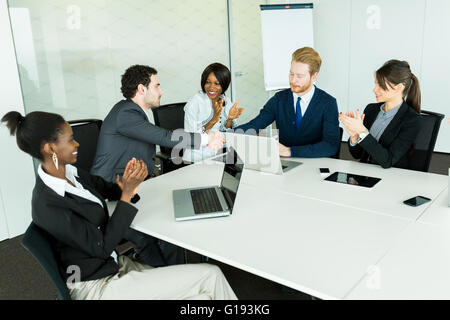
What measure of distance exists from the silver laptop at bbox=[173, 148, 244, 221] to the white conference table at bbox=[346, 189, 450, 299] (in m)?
0.72

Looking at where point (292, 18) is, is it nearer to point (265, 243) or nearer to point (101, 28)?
point (101, 28)

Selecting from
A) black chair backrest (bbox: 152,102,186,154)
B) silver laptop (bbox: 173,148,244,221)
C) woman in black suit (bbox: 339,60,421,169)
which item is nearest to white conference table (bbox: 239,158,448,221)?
woman in black suit (bbox: 339,60,421,169)

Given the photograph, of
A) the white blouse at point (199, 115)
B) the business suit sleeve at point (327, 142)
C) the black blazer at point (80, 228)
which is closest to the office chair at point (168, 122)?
the white blouse at point (199, 115)

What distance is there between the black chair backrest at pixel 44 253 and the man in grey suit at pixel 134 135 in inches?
33.3

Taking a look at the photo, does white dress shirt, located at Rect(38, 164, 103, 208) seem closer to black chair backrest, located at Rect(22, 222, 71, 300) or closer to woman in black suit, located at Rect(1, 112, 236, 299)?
woman in black suit, located at Rect(1, 112, 236, 299)

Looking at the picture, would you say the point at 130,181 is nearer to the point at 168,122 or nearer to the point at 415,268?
the point at 415,268

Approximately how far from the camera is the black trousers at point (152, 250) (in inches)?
77.8

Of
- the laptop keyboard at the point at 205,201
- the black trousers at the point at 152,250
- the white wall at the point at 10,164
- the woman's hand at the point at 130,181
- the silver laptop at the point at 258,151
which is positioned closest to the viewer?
the woman's hand at the point at 130,181

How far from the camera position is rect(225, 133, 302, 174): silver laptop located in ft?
7.03

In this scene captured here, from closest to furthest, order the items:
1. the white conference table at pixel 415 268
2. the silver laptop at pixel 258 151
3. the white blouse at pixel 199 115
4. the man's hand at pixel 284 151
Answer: the white conference table at pixel 415 268 < the silver laptop at pixel 258 151 < the man's hand at pixel 284 151 < the white blouse at pixel 199 115

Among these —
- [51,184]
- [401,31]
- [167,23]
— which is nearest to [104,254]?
[51,184]

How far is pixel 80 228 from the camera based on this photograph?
4.70 ft

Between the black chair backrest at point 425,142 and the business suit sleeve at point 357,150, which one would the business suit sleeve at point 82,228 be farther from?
the black chair backrest at point 425,142

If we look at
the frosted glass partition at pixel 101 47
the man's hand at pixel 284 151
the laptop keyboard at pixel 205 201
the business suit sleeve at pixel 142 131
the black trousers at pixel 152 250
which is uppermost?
the frosted glass partition at pixel 101 47
